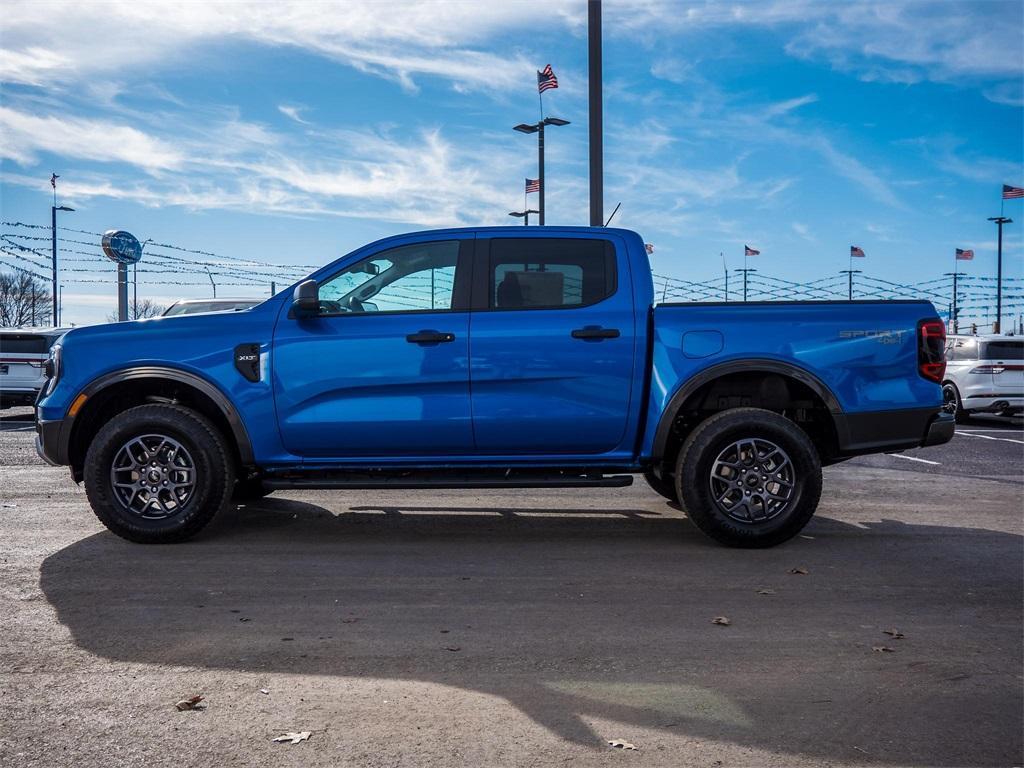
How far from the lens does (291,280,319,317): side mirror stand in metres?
5.97

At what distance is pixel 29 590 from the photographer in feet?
16.2

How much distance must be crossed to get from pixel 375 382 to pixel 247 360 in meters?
0.83

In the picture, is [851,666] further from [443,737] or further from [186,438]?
[186,438]

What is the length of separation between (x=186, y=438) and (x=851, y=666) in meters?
4.13

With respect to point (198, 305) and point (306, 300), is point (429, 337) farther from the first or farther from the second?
point (198, 305)

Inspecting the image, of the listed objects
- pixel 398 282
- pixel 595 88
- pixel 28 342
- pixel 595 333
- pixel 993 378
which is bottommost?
pixel 993 378

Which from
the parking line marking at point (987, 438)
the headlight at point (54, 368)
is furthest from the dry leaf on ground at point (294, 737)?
the parking line marking at point (987, 438)

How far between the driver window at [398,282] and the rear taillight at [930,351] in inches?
119

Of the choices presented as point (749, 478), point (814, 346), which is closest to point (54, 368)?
point (749, 478)

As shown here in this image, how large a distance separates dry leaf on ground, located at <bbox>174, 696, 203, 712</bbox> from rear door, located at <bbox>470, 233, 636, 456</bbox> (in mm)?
2925

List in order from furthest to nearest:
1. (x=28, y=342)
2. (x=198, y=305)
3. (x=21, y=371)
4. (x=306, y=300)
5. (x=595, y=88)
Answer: (x=28, y=342) < (x=21, y=371) < (x=198, y=305) < (x=595, y=88) < (x=306, y=300)

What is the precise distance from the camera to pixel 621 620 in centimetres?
444

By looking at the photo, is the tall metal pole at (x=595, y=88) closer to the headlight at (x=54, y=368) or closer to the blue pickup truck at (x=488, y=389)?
the blue pickup truck at (x=488, y=389)

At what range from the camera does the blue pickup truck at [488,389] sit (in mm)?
6004
